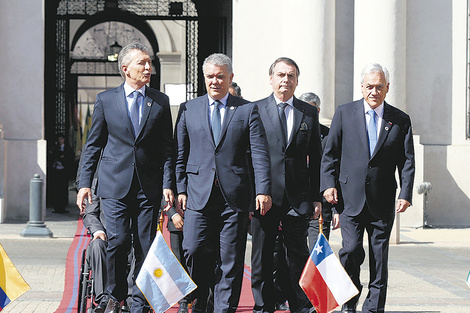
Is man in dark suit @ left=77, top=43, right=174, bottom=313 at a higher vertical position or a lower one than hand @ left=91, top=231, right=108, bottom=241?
higher

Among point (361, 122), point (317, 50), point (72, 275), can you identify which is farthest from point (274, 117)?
point (317, 50)

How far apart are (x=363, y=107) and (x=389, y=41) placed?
9408 mm

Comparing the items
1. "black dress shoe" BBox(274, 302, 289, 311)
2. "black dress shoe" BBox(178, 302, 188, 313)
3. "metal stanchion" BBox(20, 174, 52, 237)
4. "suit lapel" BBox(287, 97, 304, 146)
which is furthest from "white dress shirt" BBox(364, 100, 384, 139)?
"metal stanchion" BBox(20, 174, 52, 237)

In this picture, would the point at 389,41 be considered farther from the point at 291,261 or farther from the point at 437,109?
the point at 291,261

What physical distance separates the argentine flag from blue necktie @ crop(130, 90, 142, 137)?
879mm

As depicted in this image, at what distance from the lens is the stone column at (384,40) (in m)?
16.6

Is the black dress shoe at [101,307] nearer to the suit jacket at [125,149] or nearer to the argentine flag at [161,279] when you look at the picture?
the argentine flag at [161,279]

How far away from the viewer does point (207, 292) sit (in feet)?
23.1

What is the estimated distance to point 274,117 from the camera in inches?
295

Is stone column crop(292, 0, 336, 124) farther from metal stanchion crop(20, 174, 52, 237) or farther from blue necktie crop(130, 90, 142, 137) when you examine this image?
blue necktie crop(130, 90, 142, 137)

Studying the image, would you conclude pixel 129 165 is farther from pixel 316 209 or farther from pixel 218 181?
pixel 316 209

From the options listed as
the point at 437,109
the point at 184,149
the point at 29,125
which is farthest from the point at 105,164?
the point at 437,109

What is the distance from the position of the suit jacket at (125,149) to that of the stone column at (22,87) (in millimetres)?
10104

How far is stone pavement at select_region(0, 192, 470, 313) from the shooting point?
8.48 meters
